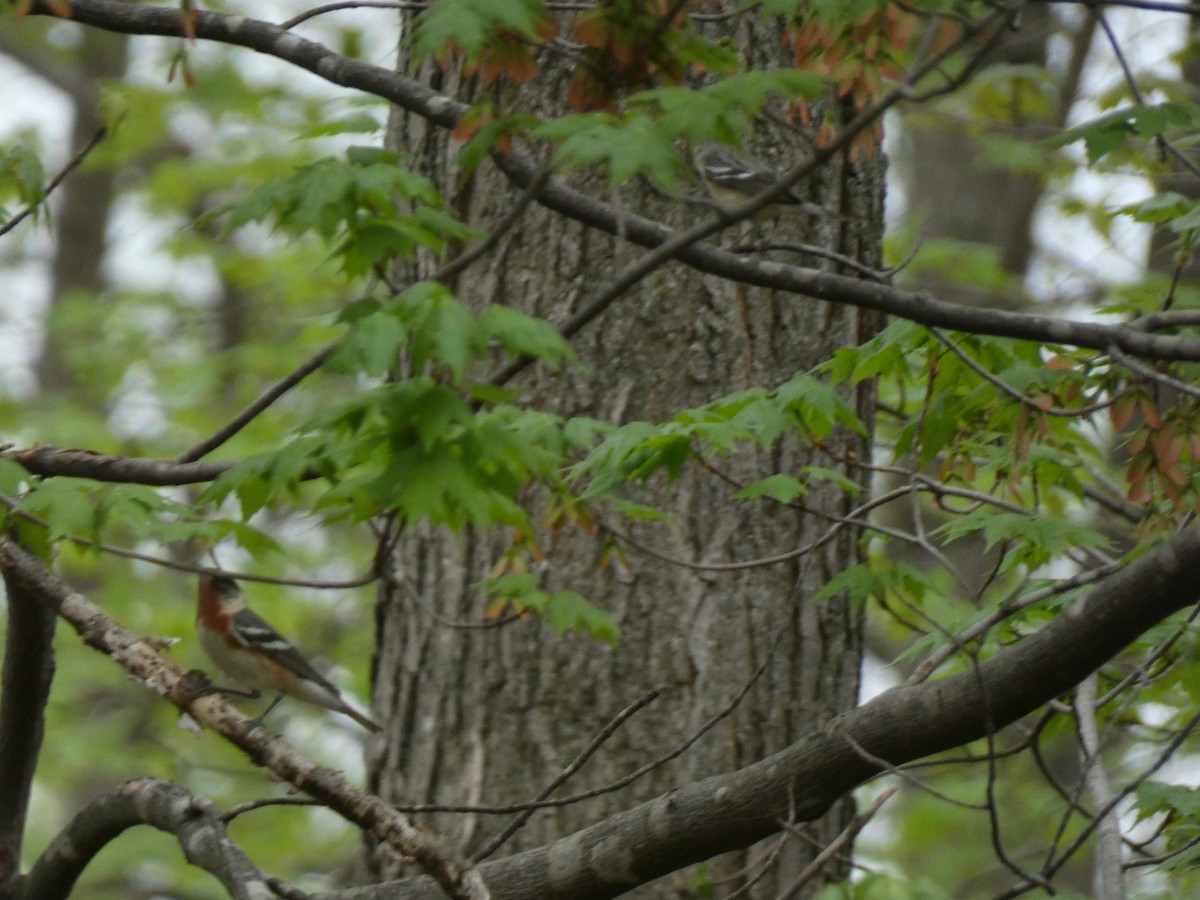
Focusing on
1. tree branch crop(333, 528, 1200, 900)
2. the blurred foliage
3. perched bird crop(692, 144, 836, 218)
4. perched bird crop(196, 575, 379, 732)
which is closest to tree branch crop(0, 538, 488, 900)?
the blurred foliage

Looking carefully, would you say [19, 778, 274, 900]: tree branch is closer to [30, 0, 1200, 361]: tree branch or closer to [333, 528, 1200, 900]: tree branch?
[333, 528, 1200, 900]: tree branch

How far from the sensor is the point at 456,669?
3695mm

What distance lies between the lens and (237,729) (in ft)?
7.39

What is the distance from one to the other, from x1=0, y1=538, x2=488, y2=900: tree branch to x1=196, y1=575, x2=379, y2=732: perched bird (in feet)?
8.36

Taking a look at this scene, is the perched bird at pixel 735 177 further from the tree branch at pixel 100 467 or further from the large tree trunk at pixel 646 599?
the tree branch at pixel 100 467

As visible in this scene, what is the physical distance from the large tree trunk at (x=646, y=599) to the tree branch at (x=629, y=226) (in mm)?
717

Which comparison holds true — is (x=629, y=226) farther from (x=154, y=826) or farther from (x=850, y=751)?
(x=154, y=826)

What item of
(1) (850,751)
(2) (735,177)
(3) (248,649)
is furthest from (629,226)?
(3) (248,649)

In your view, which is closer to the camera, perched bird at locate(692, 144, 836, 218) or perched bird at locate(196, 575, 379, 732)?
perched bird at locate(692, 144, 836, 218)

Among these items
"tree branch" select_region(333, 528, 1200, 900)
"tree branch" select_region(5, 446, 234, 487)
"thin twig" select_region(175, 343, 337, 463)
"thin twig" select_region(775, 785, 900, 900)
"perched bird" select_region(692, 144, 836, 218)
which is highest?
"perched bird" select_region(692, 144, 836, 218)

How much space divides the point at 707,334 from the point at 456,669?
117 centimetres

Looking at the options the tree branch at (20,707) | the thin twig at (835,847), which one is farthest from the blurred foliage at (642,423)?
the tree branch at (20,707)

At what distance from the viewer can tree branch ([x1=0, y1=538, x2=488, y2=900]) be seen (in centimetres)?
214

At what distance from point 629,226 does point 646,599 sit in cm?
131
